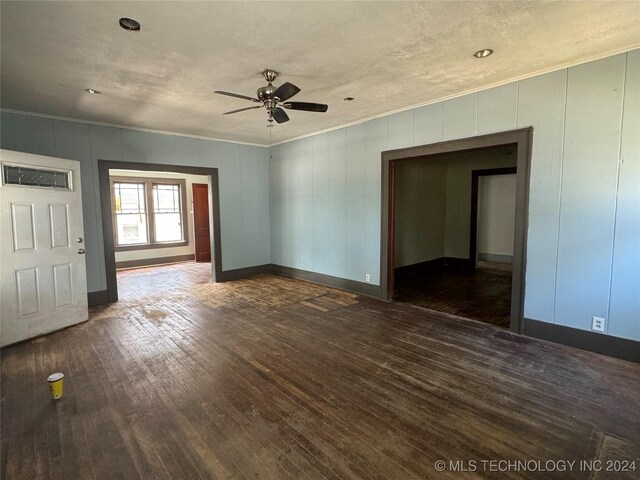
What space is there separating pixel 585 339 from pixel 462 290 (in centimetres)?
236

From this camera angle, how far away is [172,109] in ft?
14.3

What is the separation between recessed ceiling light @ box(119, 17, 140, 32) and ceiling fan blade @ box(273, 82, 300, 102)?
1.18 m

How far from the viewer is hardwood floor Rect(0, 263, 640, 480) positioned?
1.87 metres

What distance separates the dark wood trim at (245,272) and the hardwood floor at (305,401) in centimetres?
245

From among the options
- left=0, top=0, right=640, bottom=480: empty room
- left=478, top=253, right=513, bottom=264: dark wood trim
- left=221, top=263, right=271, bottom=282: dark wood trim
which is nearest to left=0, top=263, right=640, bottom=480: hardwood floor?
left=0, top=0, right=640, bottom=480: empty room

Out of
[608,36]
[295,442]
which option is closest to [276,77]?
[608,36]

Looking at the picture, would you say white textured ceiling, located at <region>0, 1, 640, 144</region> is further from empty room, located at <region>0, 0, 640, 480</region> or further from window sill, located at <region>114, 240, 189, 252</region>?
window sill, located at <region>114, 240, 189, 252</region>

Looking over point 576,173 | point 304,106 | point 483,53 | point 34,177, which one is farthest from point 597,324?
point 34,177

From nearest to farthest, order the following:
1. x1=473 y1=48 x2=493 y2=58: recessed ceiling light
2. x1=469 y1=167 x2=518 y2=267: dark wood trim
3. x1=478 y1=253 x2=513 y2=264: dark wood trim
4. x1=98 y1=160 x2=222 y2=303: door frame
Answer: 1. x1=473 y1=48 x2=493 y2=58: recessed ceiling light
2. x1=98 y1=160 x2=222 y2=303: door frame
3. x1=469 y1=167 x2=518 y2=267: dark wood trim
4. x1=478 y1=253 x2=513 y2=264: dark wood trim

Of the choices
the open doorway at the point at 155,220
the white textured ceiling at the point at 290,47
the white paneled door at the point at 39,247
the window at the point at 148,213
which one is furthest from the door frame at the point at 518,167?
the window at the point at 148,213

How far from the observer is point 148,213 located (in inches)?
337

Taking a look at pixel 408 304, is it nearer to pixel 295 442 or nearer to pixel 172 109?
pixel 295 442

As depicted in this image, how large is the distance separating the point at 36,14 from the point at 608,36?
4.42 m

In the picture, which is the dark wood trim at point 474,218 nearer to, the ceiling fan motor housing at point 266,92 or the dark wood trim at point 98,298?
the ceiling fan motor housing at point 266,92
